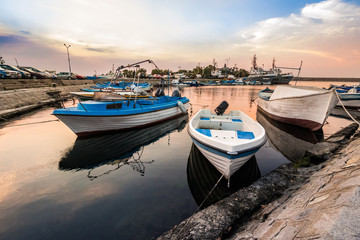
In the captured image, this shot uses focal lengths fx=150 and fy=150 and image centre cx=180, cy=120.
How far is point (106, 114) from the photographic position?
9695 millimetres

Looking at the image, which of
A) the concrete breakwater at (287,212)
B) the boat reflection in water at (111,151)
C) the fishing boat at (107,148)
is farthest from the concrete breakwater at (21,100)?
the concrete breakwater at (287,212)

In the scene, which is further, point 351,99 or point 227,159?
point 351,99

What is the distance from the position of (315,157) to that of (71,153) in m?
12.1

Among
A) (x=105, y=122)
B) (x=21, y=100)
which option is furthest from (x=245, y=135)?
(x=21, y=100)

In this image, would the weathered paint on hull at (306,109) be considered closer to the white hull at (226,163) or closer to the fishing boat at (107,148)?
the white hull at (226,163)

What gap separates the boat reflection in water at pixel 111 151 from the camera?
288 inches

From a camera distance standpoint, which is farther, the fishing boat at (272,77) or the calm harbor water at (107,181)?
the fishing boat at (272,77)

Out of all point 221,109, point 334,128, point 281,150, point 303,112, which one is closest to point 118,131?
point 221,109

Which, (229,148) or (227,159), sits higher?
(229,148)

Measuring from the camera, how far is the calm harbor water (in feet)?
13.7

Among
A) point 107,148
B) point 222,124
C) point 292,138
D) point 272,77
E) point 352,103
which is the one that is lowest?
point 107,148

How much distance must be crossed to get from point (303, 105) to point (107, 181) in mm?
13102

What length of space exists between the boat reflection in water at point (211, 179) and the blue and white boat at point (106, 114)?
580 cm

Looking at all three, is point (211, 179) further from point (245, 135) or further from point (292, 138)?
point (292, 138)
